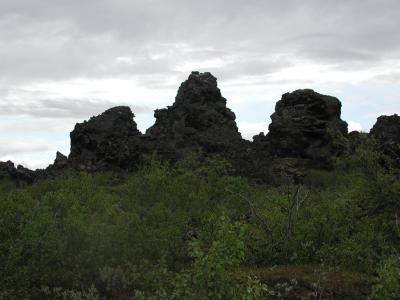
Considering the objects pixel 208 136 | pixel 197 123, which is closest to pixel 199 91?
pixel 197 123

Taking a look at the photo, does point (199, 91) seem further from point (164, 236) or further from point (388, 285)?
point (388, 285)

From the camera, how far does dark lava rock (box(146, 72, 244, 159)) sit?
51.0 m

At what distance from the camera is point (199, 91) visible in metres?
54.7

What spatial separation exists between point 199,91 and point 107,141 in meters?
10.7

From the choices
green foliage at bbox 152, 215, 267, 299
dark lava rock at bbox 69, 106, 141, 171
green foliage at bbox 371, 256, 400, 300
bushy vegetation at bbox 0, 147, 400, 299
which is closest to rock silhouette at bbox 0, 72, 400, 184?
dark lava rock at bbox 69, 106, 141, 171

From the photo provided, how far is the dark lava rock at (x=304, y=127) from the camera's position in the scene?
56.1 metres

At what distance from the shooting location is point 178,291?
7.73 metres

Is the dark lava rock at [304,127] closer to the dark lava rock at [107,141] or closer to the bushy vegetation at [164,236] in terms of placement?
the dark lava rock at [107,141]

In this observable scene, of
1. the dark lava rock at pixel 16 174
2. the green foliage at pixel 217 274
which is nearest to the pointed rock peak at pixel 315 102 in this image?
the dark lava rock at pixel 16 174

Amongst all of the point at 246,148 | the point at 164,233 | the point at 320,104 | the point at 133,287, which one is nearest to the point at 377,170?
the point at 164,233

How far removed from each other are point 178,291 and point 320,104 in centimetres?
5221

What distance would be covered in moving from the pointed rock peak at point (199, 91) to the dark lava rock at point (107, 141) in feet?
19.9

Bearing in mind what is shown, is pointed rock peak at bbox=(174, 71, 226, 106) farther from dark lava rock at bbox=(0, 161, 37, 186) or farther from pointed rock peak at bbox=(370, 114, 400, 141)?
dark lava rock at bbox=(0, 161, 37, 186)

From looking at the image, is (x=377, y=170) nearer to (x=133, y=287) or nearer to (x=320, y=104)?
(x=133, y=287)
